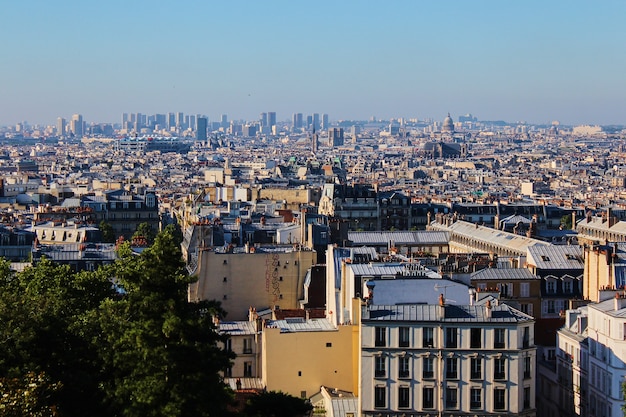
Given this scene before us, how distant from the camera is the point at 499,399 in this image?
102ft

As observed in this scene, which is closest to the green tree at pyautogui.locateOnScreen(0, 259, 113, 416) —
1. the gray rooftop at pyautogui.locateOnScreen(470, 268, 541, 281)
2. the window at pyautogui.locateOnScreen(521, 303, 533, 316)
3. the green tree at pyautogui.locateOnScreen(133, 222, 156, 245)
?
the gray rooftop at pyautogui.locateOnScreen(470, 268, 541, 281)

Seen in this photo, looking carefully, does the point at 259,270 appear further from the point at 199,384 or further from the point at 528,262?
the point at 199,384

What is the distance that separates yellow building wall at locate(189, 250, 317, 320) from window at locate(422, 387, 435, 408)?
35.8 feet

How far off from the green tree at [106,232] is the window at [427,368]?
1593 inches

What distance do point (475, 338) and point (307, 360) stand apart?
179 inches

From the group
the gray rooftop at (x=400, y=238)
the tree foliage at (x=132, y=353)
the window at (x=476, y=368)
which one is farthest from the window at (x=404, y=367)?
the gray rooftop at (x=400, y=238)

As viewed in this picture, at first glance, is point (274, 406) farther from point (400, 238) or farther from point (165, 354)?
point (400, 238)

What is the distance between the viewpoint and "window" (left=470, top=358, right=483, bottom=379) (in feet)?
102

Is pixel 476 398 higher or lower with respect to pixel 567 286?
lower

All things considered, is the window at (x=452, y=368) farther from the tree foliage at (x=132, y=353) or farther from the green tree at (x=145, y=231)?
the green tree at (x=145, y=231)

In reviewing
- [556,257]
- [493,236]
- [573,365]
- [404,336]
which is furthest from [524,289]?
[493,236]

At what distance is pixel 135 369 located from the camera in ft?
83.1

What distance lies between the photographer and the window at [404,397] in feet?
103

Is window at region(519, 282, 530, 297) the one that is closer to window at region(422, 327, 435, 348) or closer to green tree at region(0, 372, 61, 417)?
window at region(422, 327, 435, 348)
